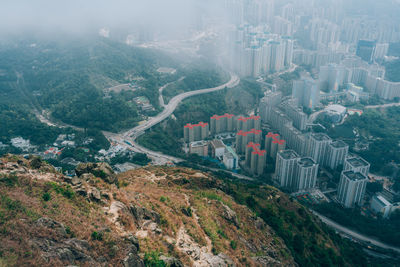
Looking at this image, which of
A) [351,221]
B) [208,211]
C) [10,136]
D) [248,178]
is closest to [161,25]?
[10,136]

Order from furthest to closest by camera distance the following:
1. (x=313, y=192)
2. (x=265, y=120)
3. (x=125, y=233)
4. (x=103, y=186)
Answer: (x=265, y=120) → (x=313, y=192) → (x=103, y=186) → (x=125, y=233)

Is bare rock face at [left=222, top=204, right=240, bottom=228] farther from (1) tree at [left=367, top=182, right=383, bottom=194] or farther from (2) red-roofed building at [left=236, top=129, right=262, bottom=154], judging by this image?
(2) red-roofed building at [left=236, top=129, right=262, bottom=154]

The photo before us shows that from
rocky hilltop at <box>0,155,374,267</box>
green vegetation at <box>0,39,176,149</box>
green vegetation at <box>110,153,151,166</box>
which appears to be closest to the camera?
rocky hilltop at <box>0,155,374,267</box>

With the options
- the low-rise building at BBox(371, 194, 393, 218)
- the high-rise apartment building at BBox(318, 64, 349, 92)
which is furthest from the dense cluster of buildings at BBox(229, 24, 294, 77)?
the low-rise building at BBox(371, 194, 393, 218)

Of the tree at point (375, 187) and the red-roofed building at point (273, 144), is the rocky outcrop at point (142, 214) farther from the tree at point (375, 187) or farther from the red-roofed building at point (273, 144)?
the tree at point (375, 187)

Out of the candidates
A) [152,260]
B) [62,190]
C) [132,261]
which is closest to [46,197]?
[62,190]

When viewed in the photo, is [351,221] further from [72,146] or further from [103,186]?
[72,146]

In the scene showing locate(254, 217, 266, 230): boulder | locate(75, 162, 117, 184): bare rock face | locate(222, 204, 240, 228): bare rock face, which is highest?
locate(75, 162, 117, 184): bare rock face
